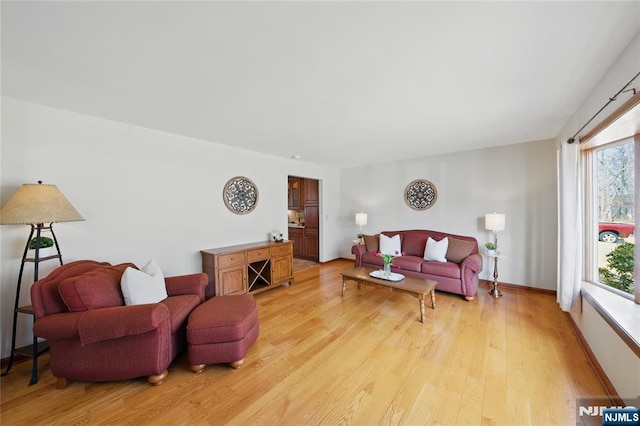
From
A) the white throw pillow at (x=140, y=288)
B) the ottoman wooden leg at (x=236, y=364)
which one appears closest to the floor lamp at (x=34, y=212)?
the white throw pillow at (x=140, y=288)

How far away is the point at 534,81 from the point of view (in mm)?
1847

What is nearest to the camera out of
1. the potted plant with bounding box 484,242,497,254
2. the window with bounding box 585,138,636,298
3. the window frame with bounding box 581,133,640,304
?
the window with bounding box 585,138,636,298

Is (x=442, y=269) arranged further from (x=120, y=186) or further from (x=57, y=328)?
(x=120, y=186)

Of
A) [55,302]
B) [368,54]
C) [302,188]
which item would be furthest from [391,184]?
[55,302]

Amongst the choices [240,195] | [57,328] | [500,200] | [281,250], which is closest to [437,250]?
[500,200]

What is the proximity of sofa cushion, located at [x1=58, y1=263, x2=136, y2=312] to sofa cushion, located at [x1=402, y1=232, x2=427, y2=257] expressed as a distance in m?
4.14

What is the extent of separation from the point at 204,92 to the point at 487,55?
2153 millimetres

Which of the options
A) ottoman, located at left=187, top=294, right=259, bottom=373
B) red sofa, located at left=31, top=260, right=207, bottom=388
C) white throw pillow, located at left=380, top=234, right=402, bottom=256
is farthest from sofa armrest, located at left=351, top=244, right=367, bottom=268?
red sofa, located at left=31, top=260, right=207, bottom=388

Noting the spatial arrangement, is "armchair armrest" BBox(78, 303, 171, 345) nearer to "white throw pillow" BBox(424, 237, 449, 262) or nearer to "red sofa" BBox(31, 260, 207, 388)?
"red sofa" BBox(31, 260, 207, 388)

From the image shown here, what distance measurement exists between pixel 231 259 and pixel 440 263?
319cm

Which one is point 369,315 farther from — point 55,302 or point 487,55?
point 55,302

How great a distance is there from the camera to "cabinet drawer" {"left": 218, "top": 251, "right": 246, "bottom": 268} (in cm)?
320

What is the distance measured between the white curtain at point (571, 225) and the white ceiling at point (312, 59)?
0.52 m

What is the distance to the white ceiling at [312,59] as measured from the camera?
1192 millimetres
